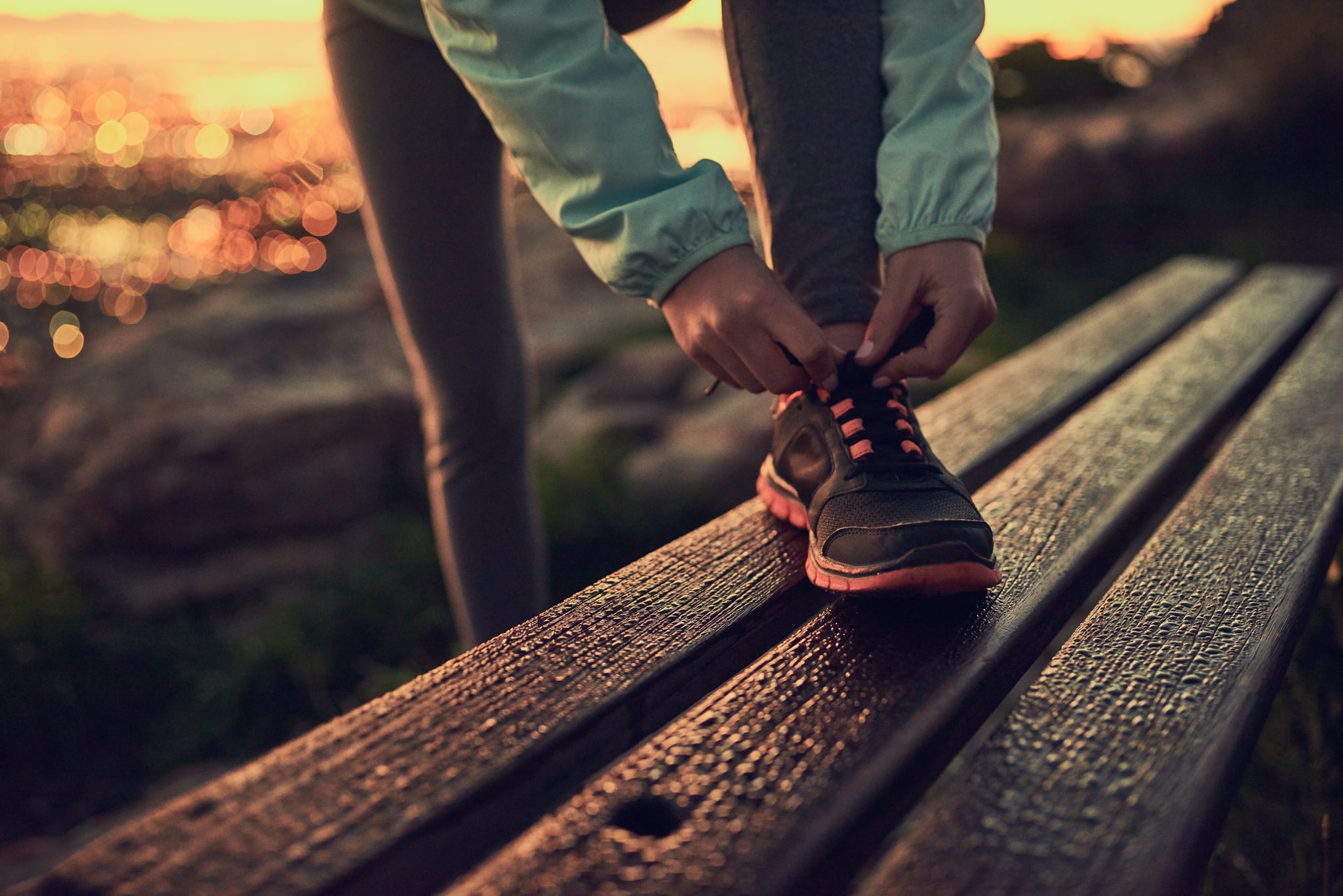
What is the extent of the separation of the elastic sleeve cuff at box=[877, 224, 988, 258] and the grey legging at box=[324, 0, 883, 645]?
30 mm

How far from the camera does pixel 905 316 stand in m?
0.94

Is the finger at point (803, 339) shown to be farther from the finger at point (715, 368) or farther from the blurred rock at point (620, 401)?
the blurred rock at point (620, 401)

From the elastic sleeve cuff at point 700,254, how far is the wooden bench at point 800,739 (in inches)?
11.0

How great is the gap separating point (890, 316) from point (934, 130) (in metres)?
0.21

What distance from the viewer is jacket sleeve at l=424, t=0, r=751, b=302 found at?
2.87 feet

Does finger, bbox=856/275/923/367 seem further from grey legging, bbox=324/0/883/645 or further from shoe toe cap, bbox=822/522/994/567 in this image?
shoe toe cap, bbox=822/522/994/567

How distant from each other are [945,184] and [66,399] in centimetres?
262

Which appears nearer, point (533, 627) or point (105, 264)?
point (533, 627)

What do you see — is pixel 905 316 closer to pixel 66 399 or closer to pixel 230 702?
pixel 230 702

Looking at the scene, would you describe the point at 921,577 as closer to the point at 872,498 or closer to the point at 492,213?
the point at 872,498

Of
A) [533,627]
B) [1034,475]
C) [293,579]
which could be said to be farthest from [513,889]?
[293,579]

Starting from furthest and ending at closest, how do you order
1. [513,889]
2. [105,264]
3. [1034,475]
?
[105,264]
[1034,475]
[513,889]

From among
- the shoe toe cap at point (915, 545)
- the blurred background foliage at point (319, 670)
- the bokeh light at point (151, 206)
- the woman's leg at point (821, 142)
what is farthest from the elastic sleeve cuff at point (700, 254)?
the blurred background foliage at point (319, 670)

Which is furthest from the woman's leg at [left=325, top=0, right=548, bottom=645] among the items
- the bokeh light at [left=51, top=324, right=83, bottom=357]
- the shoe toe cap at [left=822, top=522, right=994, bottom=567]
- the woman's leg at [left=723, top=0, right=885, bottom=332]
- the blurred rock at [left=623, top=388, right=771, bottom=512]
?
the bokeh light at [left=51, top=324, right=83, bottom=357]
